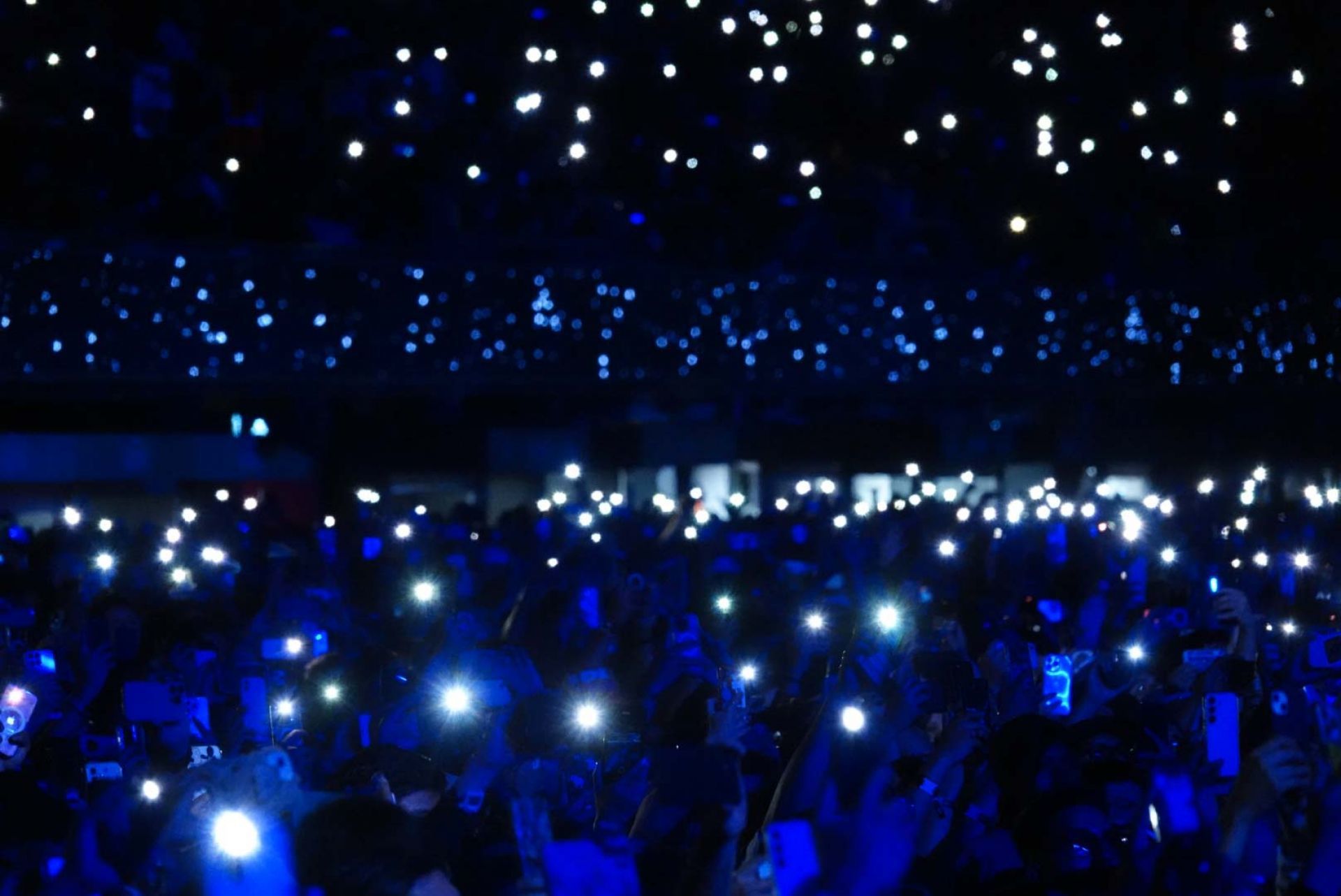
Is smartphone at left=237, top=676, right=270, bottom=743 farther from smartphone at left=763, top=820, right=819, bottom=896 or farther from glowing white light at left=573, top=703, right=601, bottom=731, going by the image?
smartphone at left=763, top=820, right=819, bottom=896

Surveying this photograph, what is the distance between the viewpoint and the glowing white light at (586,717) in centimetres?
555

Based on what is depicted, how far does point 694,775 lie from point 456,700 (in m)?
1.50

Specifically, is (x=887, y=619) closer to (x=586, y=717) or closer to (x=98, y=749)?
(x=586, y=717)

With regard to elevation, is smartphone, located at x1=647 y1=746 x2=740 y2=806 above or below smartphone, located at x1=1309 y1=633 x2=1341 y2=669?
below

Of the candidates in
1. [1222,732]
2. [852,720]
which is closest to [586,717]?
[852,720]

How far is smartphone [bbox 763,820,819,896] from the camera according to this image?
412 centimetres

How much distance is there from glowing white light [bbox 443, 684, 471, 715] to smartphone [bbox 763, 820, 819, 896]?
1.66m

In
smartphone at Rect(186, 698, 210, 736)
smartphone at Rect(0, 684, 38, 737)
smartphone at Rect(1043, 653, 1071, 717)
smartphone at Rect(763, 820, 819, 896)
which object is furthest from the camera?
smartphone at Rect(1043, 653, 1071, 717)

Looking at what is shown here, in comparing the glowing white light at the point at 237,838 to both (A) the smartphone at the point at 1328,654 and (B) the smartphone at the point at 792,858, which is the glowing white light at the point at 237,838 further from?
(A) the smartphone at the point at 1328,654

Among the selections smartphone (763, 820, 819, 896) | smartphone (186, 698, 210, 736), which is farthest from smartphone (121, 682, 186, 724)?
smartphone (763, 820, 819, 896)

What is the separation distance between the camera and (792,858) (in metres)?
4.14

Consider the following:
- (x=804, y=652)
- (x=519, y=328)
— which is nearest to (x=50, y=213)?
(x=519, y=328)

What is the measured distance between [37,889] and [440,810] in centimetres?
112

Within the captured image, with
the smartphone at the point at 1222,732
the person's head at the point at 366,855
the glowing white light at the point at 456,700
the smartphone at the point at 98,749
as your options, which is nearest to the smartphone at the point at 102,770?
the smartphone at the point at 98,749
